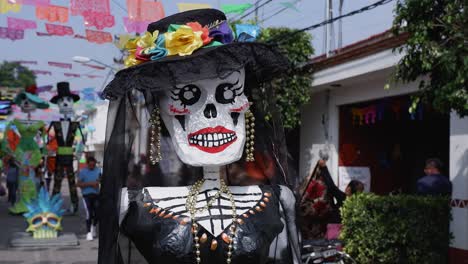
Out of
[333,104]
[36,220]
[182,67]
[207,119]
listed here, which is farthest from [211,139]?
[333,104]

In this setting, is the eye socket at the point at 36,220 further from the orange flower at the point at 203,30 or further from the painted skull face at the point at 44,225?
the orange flower at the point at 203,30

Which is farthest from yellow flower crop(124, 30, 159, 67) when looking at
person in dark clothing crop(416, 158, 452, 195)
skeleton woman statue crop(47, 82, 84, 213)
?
skeleton woman statue crop(47, 82, 84, 213)

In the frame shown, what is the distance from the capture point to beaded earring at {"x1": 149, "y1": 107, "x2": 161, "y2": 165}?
316 centimetres

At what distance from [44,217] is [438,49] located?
7543 millimetres

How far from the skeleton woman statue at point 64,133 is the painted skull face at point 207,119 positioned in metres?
10.9

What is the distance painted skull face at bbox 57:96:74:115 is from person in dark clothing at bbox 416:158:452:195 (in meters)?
8.57

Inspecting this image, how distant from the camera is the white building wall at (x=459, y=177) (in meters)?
7.16

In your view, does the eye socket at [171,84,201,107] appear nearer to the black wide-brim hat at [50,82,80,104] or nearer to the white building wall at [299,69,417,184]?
the white building wall at [299,69,417,184]

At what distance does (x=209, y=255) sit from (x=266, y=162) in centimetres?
71

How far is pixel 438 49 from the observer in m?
4.96

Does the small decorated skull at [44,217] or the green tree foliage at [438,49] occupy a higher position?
the green tree foliage at [438,49]

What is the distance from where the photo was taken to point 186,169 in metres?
3.31

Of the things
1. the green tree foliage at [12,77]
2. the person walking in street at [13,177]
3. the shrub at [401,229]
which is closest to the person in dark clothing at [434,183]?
the shrub at [401,229]

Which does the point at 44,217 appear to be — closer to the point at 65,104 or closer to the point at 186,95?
the point at 65,104
